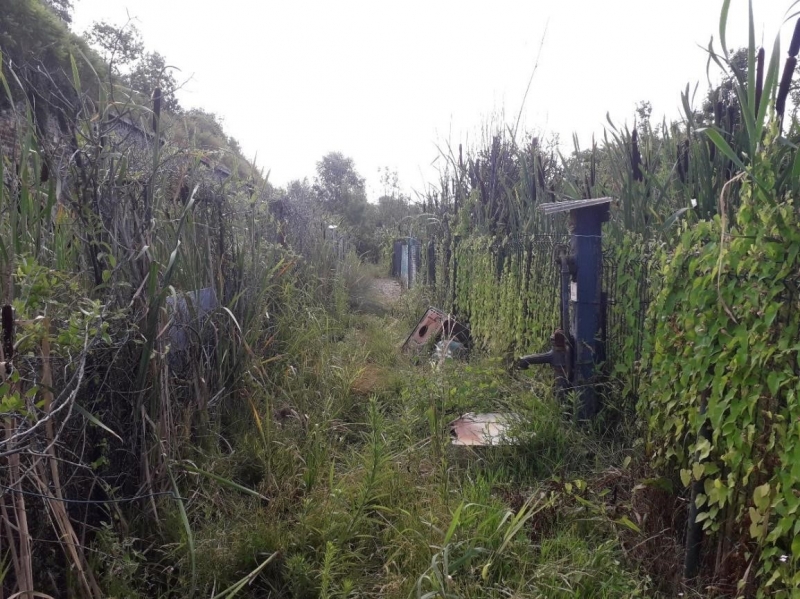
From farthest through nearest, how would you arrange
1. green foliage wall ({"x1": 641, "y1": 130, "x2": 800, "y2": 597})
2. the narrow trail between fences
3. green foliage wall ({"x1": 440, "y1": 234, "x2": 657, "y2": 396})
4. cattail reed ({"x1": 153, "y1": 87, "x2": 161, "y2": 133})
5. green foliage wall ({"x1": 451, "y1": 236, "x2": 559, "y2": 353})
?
the narrow trail between fences
green foliage wall ({"x1": 451, "y1": 236, "x2": 559, "y2": 353})
green foliage wall ({"x1": 440, "y1": 234, "x2": 657, "y2": 396})
cattail reed ({"x1": 153, "y1": 87, "x2": 161, "y2": 133})
green foliage wall ({"x1": 641, "y1": 130, "x2": 800, "y2": 597})

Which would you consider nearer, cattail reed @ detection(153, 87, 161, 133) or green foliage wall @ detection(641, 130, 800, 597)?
green foliage wall @ detection(641, 130, 800, 597)

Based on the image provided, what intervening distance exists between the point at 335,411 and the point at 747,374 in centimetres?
266

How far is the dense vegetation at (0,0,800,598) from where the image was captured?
5.95ft

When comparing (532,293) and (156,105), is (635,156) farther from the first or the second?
(156,105)

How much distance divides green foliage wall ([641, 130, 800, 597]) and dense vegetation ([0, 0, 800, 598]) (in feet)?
0.04

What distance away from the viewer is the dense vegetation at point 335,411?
181 cm

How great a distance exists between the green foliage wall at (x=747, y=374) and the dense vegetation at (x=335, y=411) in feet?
0.04

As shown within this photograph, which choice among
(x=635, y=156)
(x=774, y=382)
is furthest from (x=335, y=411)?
(x=774, y=382)

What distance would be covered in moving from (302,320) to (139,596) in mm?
3367

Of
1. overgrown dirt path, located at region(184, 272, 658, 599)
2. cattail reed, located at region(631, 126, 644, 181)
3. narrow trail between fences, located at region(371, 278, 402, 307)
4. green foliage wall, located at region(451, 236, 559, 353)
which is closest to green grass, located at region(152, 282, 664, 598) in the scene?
overgrown dirt path, located at region(184, 272, 658, 599)

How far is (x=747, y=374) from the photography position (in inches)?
74.1

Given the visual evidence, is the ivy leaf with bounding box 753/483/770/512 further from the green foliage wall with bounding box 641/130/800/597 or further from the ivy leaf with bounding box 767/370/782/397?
the ivy leaf with bounding box 767/370/782/397

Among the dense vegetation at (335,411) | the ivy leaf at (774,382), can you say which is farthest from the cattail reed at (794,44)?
the ivy leaf at (774,382)

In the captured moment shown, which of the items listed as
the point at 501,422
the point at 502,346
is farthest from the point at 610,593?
the point at 502,346
